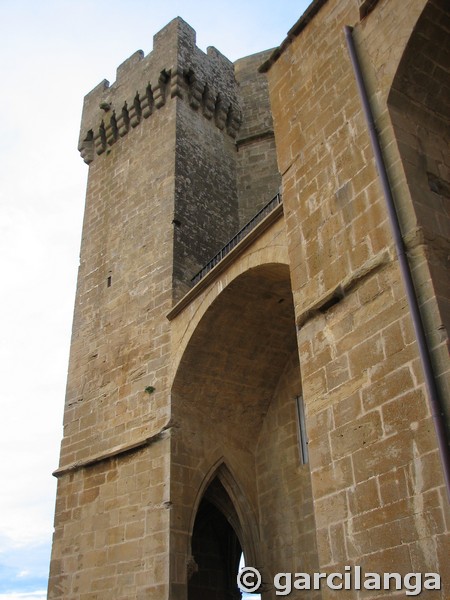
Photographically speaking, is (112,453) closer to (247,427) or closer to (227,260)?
(247,427)

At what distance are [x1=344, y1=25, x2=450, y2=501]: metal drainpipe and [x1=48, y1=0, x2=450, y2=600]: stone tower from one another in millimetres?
38

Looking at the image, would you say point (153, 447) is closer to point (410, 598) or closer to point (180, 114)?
point (410, 598)

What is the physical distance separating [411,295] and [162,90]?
915 centimetres

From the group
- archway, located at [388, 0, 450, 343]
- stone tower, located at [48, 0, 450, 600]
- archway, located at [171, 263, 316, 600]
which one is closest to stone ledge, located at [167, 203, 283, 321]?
stone tower, located at [48, 0, 450, 600]

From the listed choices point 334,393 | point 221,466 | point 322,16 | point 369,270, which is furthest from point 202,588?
point 322,16

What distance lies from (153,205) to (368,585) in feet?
26.1

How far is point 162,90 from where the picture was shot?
12.2 metres

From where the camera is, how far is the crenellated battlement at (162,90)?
12.3 m

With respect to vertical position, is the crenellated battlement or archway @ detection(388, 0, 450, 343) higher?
the crenellated battlement

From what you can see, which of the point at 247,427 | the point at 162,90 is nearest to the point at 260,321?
the point at 247,427

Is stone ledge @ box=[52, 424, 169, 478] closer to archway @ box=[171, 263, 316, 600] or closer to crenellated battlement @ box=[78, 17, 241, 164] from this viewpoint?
archway @ box=[171, 263, 316, 600]

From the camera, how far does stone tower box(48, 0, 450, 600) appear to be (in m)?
4.52

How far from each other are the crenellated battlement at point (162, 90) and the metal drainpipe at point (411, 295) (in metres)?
6.95

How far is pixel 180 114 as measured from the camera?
38.9ft
